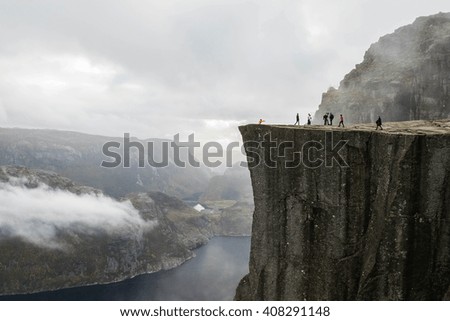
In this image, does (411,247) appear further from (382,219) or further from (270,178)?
(270,178)

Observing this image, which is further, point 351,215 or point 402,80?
point 402,80

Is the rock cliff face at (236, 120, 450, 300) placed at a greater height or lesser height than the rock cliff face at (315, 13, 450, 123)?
lesser

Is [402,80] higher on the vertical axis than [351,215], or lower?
higher

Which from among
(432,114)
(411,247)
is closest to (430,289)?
(411,247)

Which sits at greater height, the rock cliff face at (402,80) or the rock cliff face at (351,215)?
the rock cliff face at (402,80)
